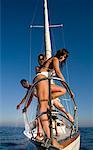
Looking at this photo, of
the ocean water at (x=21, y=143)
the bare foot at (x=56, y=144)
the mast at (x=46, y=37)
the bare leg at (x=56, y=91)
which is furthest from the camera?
the mast at (x=46, y=37)

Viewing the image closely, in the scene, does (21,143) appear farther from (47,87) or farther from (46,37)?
(47,87)

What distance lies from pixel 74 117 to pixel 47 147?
1045 millimetres

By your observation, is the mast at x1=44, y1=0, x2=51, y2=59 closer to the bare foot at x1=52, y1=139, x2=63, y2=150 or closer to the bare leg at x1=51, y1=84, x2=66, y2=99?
the bare leg at x1=51, y1=84, x2=66, y2=99

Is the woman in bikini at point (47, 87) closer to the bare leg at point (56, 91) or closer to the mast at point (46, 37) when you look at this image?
the bare leg at point (56, 91)

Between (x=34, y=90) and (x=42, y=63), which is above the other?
(x=42, y=63)

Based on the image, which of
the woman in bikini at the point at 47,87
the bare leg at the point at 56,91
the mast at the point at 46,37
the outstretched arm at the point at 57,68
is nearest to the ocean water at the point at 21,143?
the woman in bikini at the point at 47,87

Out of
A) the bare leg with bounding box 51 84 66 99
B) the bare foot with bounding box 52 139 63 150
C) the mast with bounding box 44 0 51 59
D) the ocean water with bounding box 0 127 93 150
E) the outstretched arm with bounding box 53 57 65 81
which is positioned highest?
the mast with bounding box 44 0 51 59

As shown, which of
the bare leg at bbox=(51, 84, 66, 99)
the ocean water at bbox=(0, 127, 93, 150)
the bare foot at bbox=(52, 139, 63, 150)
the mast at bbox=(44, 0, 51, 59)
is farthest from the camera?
the mast at bbox=(44, 0, 51, 59)

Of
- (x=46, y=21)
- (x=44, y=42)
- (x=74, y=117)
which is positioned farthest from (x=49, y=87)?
(x=46, y=21)

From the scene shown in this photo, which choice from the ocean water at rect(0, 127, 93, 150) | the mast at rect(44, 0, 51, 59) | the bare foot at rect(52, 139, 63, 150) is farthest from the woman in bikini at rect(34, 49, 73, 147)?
the mast at rect(44, 0, 51, 59)

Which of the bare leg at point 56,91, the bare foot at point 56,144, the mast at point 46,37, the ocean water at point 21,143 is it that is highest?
the mast at point 46,37

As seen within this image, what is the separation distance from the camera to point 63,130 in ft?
42.0

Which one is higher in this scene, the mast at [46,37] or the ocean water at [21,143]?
the mast at [46,37]

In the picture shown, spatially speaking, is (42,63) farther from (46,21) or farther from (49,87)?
(46,21)
